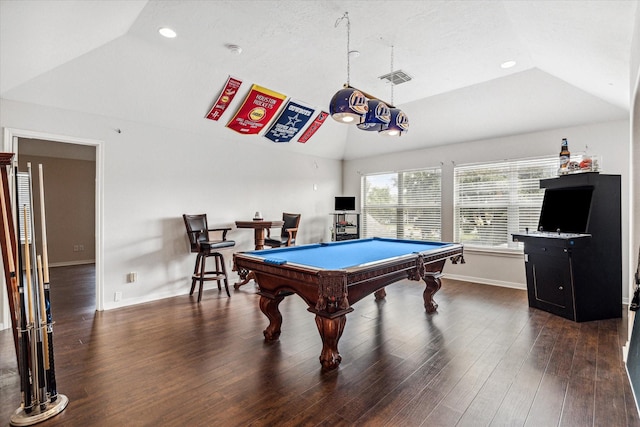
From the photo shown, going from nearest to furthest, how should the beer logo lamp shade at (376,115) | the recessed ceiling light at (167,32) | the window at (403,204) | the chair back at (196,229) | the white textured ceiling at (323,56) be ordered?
the white textured ceiling at (323,56) < the beer logo lamp shade at (376,115) < the recessed ceiling light at (167,32) < the chair back at (196,229) < the window at (403,204)

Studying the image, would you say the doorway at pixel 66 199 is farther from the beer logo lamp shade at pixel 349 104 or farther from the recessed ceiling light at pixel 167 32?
the beer logo lamp shade at pixel 349 104

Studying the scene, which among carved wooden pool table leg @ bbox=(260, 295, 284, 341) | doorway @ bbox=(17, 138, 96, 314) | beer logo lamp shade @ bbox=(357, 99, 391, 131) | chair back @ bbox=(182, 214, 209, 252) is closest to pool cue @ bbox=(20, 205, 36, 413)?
carved wooden pool table leg @ bbox=(260, 295, 284, 341)

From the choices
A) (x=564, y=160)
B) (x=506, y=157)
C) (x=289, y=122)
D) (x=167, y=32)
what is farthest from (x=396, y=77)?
(x=167, y=32)

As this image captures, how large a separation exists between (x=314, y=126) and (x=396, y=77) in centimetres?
206

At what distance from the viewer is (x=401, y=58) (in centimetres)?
361

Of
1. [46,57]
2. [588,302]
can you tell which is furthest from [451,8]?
[46,57]

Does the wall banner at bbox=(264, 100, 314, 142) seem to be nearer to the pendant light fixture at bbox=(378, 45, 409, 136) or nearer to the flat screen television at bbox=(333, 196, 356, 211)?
the flat screen television at bbox=(333, 196, 356, 211)

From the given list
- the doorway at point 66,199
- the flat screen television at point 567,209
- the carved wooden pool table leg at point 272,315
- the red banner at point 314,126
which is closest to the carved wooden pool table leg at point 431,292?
the flat screen television at point 567,209

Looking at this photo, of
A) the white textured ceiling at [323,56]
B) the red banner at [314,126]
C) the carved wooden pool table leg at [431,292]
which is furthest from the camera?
the red banner at [314,126]

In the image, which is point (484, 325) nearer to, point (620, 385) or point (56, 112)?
point (620, 385)

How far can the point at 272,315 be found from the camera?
3037 millimetres

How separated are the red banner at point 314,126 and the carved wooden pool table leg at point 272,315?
363cm

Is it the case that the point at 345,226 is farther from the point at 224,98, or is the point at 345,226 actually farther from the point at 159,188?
the point at 159,188

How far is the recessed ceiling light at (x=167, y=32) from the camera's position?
10.1 ft
